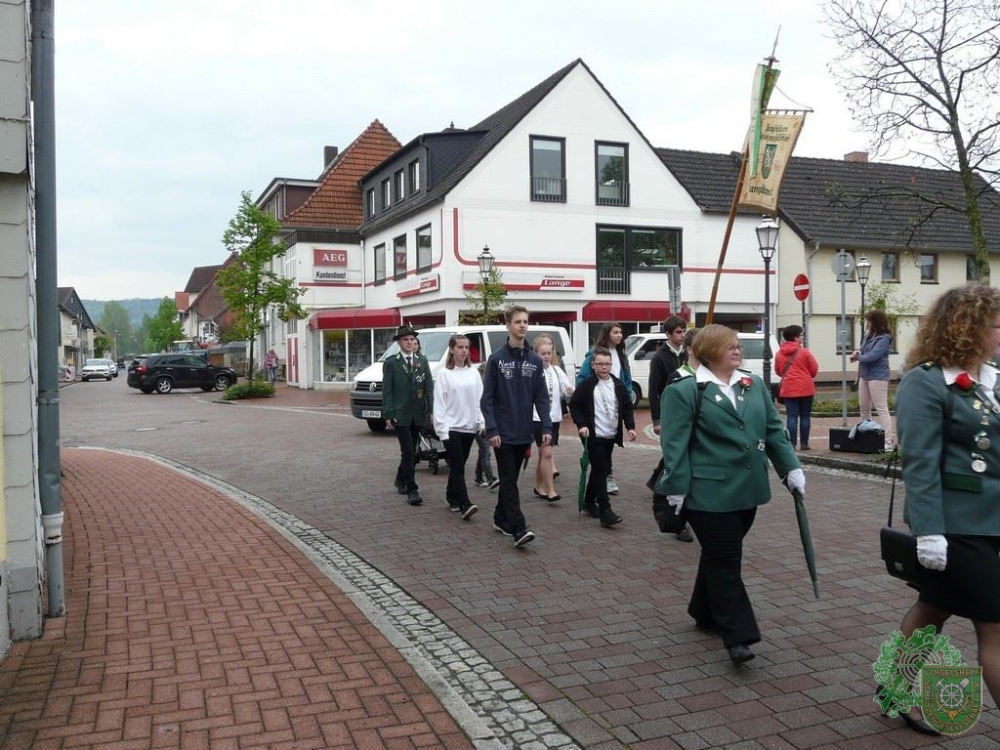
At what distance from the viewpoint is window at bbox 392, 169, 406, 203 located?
3403cm

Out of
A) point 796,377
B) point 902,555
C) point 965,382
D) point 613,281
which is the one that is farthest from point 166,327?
point 965,382

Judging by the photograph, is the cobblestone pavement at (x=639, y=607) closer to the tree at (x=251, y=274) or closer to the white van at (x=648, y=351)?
the white van at (x=648, y=351)

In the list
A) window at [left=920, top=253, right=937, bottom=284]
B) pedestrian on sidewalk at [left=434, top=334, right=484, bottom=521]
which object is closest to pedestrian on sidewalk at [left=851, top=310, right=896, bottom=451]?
pedestrian on sidewalk at [left=434, top=334, right=484, bottom=521]

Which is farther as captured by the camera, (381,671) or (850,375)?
(850,375)

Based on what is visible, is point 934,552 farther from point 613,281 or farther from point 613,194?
point 613,194

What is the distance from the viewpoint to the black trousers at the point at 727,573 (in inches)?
171

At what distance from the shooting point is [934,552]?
3.28m

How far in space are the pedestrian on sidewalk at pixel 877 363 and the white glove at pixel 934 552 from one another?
8542 mm

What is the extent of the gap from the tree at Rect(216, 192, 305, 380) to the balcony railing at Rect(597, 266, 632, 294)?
10.9m

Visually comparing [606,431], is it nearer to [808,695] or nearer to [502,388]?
[502,388]

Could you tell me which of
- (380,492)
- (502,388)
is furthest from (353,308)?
(502,388)

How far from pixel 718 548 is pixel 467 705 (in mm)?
1416

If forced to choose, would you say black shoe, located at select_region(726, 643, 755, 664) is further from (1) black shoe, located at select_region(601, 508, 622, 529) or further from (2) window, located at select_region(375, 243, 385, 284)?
(2) window, located at select_region(375, 243, 385, 284)

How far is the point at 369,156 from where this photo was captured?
134ft
